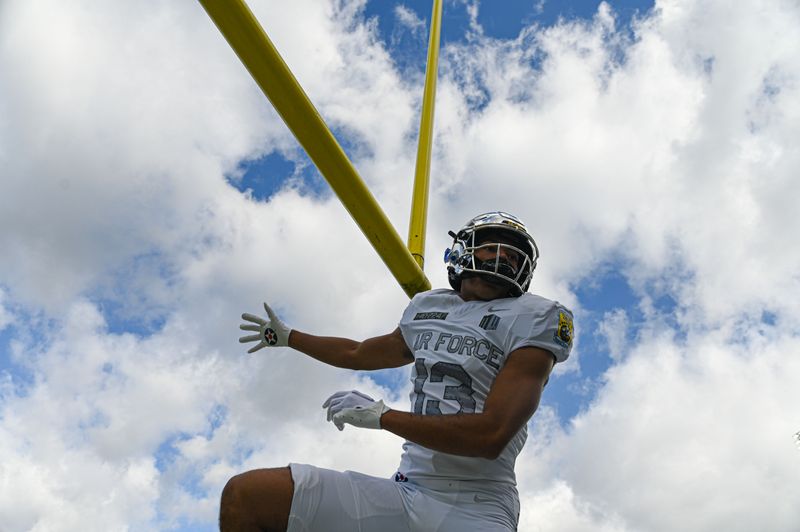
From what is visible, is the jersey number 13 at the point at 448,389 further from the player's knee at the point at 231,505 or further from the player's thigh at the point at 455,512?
the player's knee at the point at 231,505

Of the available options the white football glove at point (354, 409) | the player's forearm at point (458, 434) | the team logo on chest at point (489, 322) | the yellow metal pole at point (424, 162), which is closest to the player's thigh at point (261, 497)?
the white football glove at point (354, 409)

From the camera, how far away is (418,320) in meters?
3.06

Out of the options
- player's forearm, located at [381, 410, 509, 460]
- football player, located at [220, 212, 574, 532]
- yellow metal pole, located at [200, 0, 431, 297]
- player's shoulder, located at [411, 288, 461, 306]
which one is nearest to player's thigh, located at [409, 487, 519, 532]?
football player, located at [220, 212, 574, 532]

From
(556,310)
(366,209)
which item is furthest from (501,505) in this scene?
(366,209)

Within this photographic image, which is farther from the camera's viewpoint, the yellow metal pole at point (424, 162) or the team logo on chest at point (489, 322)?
the yellow metal pole at point (424, 162)

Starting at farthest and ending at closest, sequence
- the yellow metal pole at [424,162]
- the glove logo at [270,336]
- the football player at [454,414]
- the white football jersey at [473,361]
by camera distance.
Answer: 1. the yellow metal pole at [424,162]
2. the glove logo at [270,336]
3. the white football jersey at [473,361]
4. the football player at [454,414]

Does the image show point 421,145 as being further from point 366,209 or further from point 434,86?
point 366,209

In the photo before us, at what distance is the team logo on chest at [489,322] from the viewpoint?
8.99ft

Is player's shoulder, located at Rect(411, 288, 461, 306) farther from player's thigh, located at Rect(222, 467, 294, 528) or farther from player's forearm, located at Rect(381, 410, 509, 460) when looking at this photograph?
player's thigh, located at Rect(222, 467, 294, 528)

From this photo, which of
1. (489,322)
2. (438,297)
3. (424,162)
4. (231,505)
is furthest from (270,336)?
(424,162)

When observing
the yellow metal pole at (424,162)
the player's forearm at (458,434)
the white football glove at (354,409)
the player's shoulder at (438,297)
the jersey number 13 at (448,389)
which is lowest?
the player's forearm at (458,434)

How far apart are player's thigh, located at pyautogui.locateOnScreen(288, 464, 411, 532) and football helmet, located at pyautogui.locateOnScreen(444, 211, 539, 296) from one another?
3.50 feet

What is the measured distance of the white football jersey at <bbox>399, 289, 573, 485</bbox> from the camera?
8.30 ft

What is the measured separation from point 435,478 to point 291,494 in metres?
0.56
